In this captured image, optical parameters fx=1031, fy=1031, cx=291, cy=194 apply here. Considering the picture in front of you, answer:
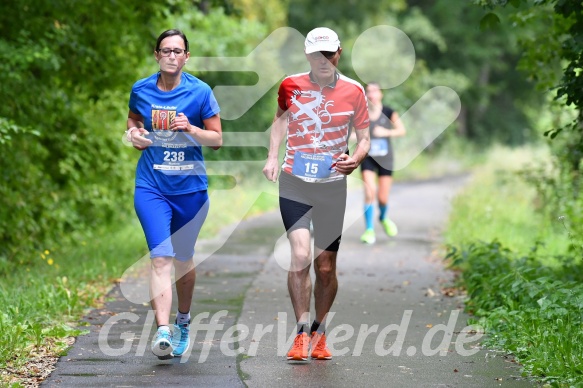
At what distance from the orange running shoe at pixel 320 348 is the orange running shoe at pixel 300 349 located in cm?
14

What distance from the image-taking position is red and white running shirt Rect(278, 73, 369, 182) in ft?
21.6

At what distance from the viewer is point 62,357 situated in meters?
6.68

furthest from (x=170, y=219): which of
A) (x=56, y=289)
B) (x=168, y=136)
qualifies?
(x=56, y=289)

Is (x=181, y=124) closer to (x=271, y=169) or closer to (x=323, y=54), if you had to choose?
(x=271, y=169)

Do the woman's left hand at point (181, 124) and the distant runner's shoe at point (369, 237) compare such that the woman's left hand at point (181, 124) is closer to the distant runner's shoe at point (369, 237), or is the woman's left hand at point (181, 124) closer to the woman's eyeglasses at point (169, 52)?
the woman's eyeglasses at point (169, 52)

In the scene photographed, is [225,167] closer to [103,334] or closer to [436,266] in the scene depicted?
[436,266]

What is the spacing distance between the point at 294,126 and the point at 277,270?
16.0ft

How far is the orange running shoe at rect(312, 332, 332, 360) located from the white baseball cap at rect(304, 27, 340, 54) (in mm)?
1850

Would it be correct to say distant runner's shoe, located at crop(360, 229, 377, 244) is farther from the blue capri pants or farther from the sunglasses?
the sunglasses

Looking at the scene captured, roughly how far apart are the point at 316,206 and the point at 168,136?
1068mm

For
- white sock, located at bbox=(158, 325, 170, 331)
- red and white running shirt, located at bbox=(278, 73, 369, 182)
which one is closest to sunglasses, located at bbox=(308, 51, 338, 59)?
red and white running shirt, located at bbox=(278, 73, 369, 182)

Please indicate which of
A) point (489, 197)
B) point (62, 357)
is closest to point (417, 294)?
point (62, 357)

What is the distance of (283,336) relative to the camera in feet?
24.7

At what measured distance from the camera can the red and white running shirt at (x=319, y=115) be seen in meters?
6.60
